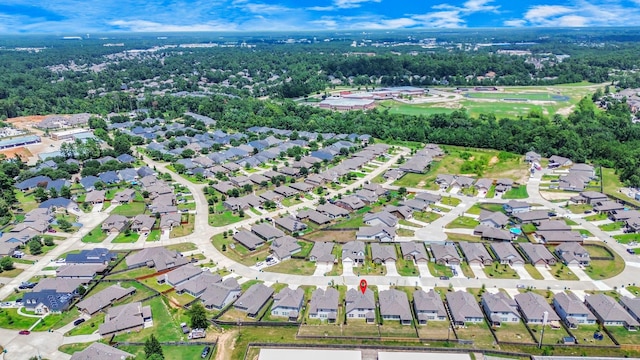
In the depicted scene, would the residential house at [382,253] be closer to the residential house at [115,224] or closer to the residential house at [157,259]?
the residential house at [157,259]

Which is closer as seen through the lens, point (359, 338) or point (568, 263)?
point (359, 338)

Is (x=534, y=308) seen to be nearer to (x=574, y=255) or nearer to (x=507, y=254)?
(x=507, y=254)

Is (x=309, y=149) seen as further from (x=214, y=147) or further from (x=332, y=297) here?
(x=332, y=297)

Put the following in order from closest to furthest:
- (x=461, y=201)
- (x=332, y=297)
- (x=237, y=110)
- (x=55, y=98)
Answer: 1. (x=332, y=297)
2. (x=461, y=201)
3. (x=237, y=110)
4. (x=55, y=98)

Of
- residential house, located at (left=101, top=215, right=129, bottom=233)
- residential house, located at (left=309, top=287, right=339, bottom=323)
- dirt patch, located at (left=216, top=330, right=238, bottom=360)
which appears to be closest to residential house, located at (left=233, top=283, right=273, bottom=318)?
dirt patch, located at (left=216, top=330, right=238, bottom=360)

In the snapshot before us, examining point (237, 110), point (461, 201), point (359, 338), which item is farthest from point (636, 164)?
point (237, 110)

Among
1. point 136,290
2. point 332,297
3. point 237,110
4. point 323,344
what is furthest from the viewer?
point 237,110

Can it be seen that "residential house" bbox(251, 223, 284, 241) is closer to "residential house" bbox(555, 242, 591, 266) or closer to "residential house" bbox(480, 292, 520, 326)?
"residential house" bbox(480, 292, 520, 326)
